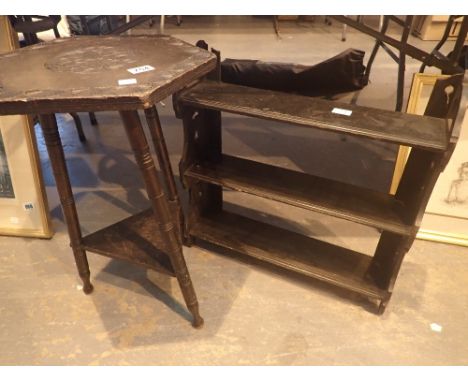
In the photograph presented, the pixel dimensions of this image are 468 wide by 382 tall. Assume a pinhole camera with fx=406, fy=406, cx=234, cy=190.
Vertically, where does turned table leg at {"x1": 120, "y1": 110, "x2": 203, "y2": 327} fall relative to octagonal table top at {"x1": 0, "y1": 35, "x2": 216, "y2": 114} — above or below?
below

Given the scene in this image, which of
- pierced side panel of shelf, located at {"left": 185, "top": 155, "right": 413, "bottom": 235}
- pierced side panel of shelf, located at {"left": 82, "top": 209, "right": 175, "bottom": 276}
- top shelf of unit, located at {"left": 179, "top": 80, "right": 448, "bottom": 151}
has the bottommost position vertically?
pierced side panel of shelf, located at {"left": 82, "top": 209, "right": 175, "bottom": 276}

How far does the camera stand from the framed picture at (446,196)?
172 cm

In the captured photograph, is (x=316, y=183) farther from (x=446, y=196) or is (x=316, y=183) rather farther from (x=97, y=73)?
(x=97, y=73)

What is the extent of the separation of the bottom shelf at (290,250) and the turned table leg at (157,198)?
32 cm

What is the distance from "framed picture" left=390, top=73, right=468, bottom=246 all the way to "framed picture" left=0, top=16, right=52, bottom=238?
64.0 inches

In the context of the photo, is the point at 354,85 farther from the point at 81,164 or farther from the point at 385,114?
the point at 81,164

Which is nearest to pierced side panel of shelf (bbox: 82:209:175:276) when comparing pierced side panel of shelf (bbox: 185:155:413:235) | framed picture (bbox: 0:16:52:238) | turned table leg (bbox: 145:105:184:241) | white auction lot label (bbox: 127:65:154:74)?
turned table leg (bbox: 145:105:184:241)

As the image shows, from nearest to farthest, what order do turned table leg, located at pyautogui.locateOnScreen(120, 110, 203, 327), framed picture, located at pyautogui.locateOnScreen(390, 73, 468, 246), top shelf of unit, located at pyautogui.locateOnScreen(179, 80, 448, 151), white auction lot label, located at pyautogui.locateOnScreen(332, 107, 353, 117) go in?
turned table leg, located at pyautogui.locateOnScreen(120, 110, 203, 327)
top shelf of unit, located at pyautogui.locateOnScreen(179, 80, 448, 151)
white auction lot label, located at pyautogui.locateOnScreen(332, 107, 353, 117)
framed picture, located at pyautogui.locateOnScreen(390, 73, 468, 246)

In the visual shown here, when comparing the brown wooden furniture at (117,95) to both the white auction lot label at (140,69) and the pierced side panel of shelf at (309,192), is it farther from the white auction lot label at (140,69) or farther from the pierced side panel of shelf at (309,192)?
the pierced side panel of shelf at (309,192)

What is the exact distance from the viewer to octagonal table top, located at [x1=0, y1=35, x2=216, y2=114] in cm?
90

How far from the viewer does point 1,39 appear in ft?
4.95

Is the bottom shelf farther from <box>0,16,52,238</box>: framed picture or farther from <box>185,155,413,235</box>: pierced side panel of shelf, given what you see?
<box>0,16,52,238</box>: framed picture

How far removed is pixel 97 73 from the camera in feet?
3.35

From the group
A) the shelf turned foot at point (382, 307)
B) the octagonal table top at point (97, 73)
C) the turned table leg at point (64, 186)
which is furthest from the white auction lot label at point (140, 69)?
the shelf turned foot at point (382, 307)
